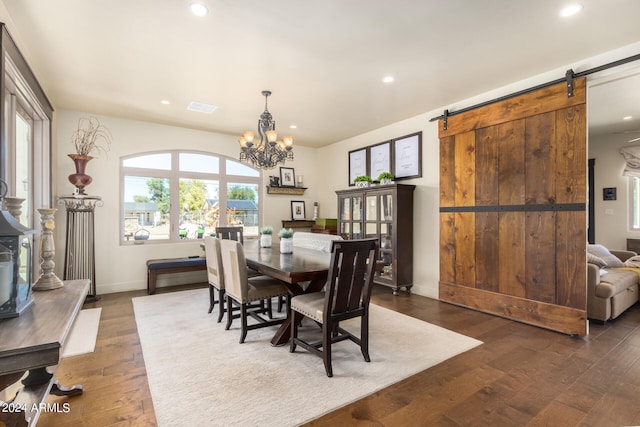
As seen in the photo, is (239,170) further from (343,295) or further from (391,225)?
(343,295)

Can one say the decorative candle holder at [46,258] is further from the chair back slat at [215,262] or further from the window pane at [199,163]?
the window pane at [199,163]

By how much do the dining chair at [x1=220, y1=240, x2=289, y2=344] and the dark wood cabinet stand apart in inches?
72.5

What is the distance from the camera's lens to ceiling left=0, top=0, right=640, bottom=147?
7.20 ft

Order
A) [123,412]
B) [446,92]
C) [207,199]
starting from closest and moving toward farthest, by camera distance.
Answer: [123,412] < [446,92] < [207,199]

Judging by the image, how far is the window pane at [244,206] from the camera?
18.8ft

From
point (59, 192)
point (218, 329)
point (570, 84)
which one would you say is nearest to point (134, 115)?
point (59, 192)

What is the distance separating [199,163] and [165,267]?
6.24ft

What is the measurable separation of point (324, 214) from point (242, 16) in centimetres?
456

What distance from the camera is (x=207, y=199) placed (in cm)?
→ 549

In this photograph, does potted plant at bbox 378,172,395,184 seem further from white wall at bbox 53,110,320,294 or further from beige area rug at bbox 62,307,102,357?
beige area rug at bbox 62,307,102,357

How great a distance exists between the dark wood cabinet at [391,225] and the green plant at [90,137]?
3.92 meters

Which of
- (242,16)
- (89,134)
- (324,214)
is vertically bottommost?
(324,214)

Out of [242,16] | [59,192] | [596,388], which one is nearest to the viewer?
[596,388]

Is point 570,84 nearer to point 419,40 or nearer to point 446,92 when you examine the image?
point 446,92
